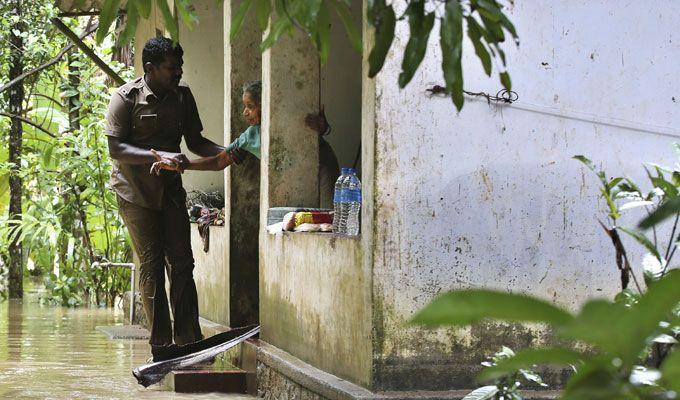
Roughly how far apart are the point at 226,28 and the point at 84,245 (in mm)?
8384

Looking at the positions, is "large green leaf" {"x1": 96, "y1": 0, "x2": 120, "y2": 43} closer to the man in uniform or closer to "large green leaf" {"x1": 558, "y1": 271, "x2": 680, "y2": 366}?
"large green leaf" {"x1": 558, "y1": 271, "x2": 680, "y2": 366}

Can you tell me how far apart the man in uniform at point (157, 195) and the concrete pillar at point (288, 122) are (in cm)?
61

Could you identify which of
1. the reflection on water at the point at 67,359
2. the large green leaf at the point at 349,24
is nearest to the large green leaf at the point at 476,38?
the large green leaf at the point at 349,24

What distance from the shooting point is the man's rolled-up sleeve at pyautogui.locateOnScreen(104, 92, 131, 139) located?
7789 millimetres

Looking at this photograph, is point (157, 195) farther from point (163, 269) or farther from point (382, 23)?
point (382, 23)

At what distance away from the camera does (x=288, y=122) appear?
25.5 ft

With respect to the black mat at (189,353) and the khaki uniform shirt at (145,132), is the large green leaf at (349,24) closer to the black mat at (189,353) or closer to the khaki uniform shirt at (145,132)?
the black mat at (189,353)

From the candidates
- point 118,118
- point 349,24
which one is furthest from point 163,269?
point 349,24

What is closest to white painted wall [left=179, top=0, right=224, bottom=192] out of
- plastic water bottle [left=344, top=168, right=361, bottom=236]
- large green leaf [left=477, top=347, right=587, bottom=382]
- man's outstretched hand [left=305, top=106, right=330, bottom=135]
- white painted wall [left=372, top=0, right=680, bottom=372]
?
man's outstretched hand [left=305, top=106, right=330, bottom=135]

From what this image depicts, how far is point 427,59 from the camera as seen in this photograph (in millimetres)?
5645

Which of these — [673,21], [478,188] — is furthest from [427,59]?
[673,21]

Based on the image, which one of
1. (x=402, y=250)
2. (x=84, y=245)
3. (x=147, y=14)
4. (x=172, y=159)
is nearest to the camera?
(x=147, y=14)

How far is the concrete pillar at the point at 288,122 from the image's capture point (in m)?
7.70

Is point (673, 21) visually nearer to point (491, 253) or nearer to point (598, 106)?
point (598, 106)
